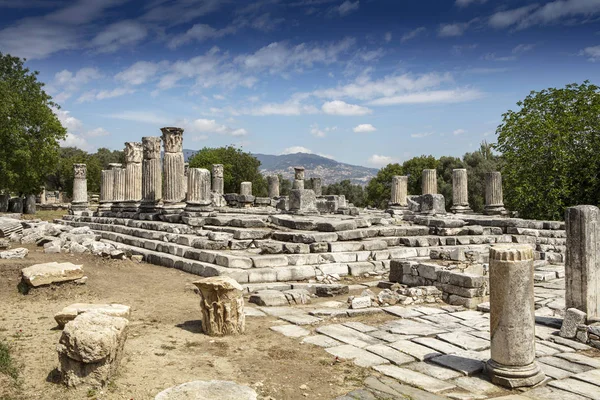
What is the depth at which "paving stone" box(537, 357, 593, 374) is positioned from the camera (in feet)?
20.2

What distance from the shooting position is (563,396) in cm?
530

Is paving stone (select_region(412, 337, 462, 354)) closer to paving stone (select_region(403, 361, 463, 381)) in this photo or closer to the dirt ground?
paving stone (select_region(403, 361, 463, 381))

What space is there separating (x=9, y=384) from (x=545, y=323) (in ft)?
24.9

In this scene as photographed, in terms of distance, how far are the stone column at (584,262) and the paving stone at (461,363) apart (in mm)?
2697

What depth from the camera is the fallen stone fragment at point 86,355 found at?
4789 millimetres

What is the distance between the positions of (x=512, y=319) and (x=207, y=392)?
359cm

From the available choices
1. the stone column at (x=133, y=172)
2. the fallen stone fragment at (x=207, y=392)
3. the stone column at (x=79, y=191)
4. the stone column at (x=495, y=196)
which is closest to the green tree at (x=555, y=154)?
the stone column at (x=495, y=196)

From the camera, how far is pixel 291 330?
7492 mm

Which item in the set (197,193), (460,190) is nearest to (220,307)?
(197,193)

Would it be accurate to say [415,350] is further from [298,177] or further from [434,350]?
[298,177]

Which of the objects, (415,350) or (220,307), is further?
(220,307)

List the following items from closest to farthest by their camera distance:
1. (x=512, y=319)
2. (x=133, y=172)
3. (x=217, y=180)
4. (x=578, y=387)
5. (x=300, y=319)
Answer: (x=578, y=387) → (x=512, y=319) → (x=300, y=319) → (x=133, y=172) → (x=217, y=180)

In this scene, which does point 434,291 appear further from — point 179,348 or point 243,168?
point 243,168

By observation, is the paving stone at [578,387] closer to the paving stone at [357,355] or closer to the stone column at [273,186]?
the paving stone at [357,355]
